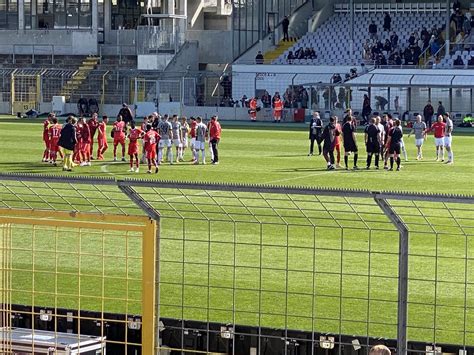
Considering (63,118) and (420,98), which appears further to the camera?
(63,118)

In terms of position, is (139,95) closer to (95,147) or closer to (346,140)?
(95,147)

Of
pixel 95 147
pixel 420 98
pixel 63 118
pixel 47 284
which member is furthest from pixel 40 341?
pixel 63 118

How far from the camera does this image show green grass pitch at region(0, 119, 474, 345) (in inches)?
420

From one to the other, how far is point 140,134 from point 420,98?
85.5 ft

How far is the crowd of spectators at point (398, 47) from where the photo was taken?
2598 inches

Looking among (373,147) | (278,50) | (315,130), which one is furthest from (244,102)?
(373,147)

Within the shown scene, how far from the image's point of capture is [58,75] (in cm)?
7081

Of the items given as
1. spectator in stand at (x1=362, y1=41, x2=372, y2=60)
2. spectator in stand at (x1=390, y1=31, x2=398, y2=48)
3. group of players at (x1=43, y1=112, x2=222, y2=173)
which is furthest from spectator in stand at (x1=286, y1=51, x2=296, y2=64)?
group of players at (x1=43, y1=112, x2=222, y2=173)

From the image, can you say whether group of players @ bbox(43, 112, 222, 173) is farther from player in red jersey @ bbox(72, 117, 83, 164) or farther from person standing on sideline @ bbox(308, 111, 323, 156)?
person standing on sideline @ bbox(308, 111, 323, 156)

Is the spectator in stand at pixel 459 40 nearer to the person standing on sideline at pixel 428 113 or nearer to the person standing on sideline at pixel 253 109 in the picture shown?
the person standing on sideline at pixel 253 109

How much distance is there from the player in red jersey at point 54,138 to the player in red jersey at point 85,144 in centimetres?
73

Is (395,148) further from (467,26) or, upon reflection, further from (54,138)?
(467,26)

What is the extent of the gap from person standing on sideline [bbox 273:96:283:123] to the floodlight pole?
52.5m

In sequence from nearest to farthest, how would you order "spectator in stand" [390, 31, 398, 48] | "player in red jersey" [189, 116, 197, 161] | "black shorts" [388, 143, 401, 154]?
1. "black shorts" [388, 143, 401, 154]
2. "player in red jersey" [189, 116, 197, 161]
3. "spectator in stand" [390, 31, 398, 48]
